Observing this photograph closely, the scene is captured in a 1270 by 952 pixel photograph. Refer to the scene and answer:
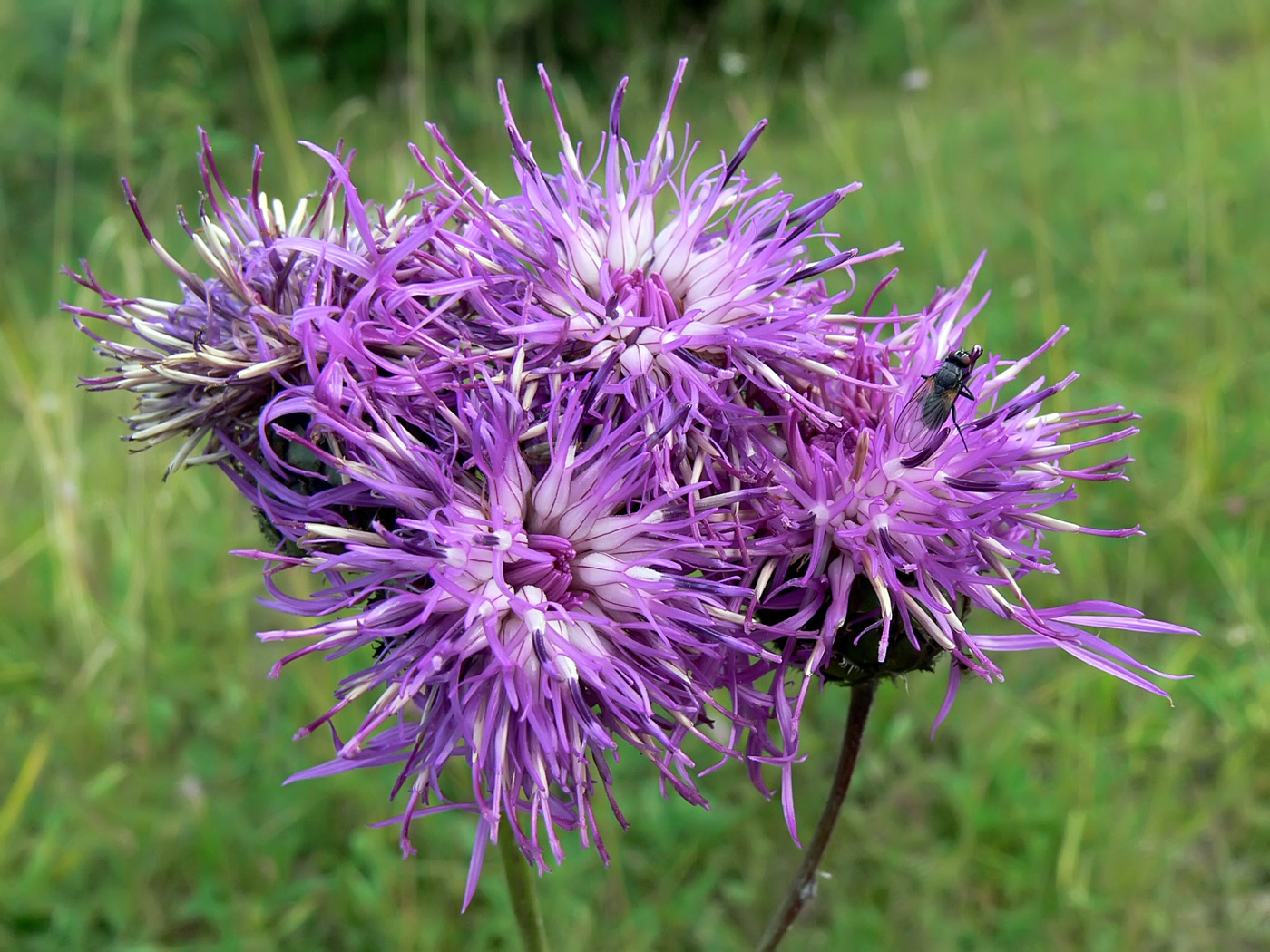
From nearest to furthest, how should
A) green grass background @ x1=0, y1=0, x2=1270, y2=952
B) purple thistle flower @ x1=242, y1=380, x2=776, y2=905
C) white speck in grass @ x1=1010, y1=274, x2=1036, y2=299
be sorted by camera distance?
purple thistle flower @ x1=242, y1=380, x2=776, y2=905 < green grass background @ x1=0, y1=0, x2=1270, y2=952 < white speck in grass @ x1=1010, y1=274, x2=1036, y2=299

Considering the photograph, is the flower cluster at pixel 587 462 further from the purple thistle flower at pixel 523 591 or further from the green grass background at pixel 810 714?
the green grass background at pixel 810 714

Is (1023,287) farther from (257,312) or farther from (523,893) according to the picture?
(257,312)

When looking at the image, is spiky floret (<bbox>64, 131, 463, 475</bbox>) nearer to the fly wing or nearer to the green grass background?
the fly wing

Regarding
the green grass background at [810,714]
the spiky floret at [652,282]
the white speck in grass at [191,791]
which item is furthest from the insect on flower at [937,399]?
the white speck in grass at [191,791]

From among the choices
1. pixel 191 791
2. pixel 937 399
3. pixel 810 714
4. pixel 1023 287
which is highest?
pixel 1023 287

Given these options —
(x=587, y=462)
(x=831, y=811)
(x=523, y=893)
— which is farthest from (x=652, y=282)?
(x=523, y=893)

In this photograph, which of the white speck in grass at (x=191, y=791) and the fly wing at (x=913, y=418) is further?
the white speck in grass at (x=191, y=791)

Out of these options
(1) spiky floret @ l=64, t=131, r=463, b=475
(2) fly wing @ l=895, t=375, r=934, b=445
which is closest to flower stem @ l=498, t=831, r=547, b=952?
(1) spiky floret @ l=64, t=131, r=463, b=475
